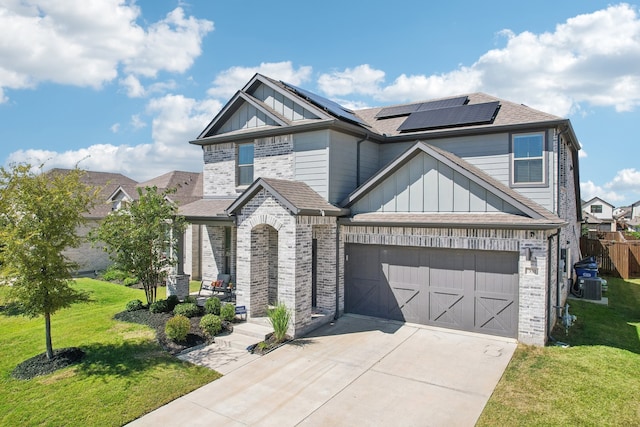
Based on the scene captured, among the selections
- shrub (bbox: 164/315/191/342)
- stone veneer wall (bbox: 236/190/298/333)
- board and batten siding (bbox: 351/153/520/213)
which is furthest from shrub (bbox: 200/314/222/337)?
board and batten siding (bbox: 351/153/520/213)

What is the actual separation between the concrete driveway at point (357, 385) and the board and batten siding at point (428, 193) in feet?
11.6

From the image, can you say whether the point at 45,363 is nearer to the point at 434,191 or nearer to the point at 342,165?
the point at 342,165

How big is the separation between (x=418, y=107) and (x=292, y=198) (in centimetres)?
823

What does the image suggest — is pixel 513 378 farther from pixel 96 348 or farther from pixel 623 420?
pixel 96 348

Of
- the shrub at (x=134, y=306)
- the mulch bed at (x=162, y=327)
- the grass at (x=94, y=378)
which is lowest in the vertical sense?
the grass at (x=94, y=378)

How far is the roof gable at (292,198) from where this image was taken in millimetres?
10852

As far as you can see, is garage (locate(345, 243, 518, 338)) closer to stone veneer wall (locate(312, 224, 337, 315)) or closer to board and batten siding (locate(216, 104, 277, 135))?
stone veneer wall (locate(312, 224, 337, 315))

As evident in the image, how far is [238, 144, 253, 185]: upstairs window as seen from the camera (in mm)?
15430

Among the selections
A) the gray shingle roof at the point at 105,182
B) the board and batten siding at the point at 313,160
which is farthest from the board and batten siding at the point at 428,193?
the gray shingle roof at the point at 105,182

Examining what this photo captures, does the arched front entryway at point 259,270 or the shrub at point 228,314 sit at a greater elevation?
the arched front entryway at point 259,270

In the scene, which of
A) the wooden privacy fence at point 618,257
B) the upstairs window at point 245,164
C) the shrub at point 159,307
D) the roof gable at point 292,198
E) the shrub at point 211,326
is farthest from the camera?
the wooden privacy fence at point 618,257

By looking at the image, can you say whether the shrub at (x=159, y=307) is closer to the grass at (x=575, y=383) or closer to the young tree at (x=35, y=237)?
the young tree at (x=35, y=237)

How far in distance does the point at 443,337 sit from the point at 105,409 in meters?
8.00

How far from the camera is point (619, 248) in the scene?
20719 mm
